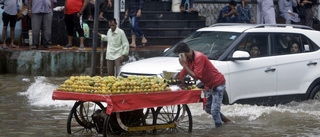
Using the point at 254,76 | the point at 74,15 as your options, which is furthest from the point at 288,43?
the point at 74,15

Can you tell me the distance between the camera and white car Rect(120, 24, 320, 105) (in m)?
10.1

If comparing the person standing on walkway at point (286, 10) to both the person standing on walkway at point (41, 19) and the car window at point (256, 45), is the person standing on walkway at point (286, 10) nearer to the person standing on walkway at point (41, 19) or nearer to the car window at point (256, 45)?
the person standing on walkway at point (41, 19)

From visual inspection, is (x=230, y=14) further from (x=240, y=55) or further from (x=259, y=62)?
(x=240, y=55)

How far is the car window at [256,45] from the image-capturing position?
1063 cm

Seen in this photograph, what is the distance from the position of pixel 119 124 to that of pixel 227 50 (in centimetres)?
323

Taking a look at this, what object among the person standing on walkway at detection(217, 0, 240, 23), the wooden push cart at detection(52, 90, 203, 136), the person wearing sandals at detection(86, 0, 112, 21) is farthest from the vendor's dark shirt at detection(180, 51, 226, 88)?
the person standing on walkway at detection(217, 0, 240, 23)

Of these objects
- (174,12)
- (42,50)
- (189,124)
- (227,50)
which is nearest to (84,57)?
(42,50)

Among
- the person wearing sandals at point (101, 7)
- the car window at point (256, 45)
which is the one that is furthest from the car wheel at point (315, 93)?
the person wearing sandals at point (101, 7)

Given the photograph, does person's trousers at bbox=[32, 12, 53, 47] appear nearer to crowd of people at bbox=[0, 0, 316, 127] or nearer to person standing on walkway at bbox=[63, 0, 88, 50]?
crowd of people at bbox=[0, 0, 316, 127]

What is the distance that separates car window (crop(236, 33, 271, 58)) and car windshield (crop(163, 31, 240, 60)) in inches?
7.7

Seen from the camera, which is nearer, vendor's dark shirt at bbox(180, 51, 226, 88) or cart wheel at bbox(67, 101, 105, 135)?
cart wheel at bbox(67, 101, 105, 135)

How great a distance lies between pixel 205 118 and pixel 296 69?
2077 mm

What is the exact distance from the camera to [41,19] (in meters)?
16.0

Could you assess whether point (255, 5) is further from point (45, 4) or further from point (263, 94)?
point (263, 94)
